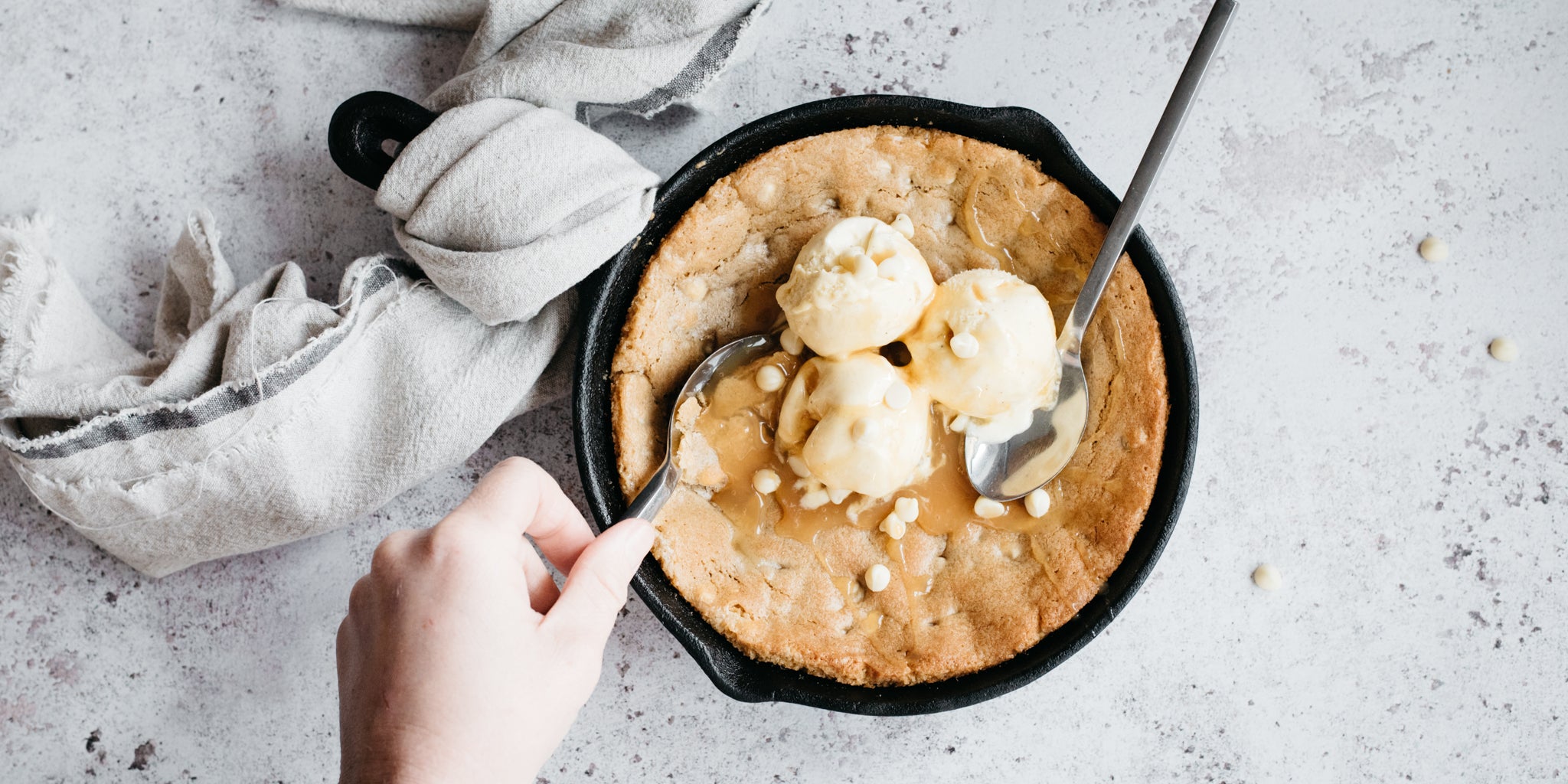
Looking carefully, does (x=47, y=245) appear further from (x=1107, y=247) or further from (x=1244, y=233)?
(x=1244, y=233)

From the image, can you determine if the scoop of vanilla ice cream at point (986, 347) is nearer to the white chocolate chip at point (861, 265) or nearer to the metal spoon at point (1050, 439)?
the metal spoon at point (1050, 439)

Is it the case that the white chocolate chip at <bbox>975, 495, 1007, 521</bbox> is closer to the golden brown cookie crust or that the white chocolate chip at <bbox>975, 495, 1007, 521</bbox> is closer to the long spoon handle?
the golden brown cookie crust

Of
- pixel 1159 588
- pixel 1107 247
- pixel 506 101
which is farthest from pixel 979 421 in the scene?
pixel 506 101

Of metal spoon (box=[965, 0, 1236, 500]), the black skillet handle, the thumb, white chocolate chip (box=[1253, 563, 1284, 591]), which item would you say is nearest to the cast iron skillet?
the black skillet handle

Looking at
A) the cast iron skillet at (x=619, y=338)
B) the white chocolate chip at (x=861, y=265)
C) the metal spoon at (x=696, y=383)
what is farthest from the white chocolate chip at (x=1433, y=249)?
the metal spoon at (x=696, y=383)

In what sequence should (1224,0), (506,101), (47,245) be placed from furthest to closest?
(47,245) → (506,101) → (1224,0)

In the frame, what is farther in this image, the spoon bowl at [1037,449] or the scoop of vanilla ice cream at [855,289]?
the spoon bowl at [1037,449]

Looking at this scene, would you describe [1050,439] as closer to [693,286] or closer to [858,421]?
[858,421]
